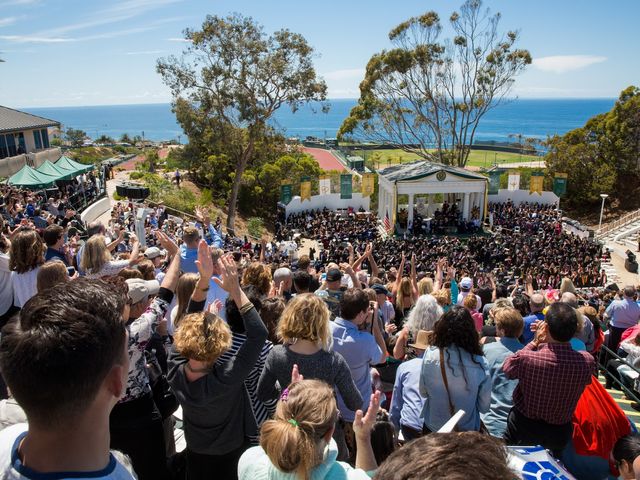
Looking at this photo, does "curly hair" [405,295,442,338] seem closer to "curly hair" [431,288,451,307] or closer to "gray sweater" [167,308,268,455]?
"curly hair" [431,288,451,307]

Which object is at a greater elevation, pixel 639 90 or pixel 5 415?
pixel 639 90

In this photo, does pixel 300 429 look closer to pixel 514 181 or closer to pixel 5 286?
pixel 5 286

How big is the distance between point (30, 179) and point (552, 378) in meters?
19.5

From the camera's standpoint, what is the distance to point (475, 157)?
234ft

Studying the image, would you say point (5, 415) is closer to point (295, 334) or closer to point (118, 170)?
point (295, 334)

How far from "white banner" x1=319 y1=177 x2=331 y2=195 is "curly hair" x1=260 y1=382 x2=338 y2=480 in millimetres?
30627

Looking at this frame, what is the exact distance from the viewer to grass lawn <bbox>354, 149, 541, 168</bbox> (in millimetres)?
63781

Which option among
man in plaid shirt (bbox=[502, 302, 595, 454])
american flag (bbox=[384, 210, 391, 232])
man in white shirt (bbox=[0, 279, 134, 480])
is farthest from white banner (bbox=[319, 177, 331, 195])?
man in white shirt (bbox=[0, 279, 134, 480])

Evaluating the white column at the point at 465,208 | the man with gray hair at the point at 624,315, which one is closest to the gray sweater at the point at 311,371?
the man with gray hair at the point at 624,315

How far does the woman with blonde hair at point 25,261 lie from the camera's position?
4.09m

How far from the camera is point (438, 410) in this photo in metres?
3.12

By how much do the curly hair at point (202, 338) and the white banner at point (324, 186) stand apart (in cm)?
3005

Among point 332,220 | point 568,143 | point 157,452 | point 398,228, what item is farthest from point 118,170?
point 157,452

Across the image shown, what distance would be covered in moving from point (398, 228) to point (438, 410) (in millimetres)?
27043
